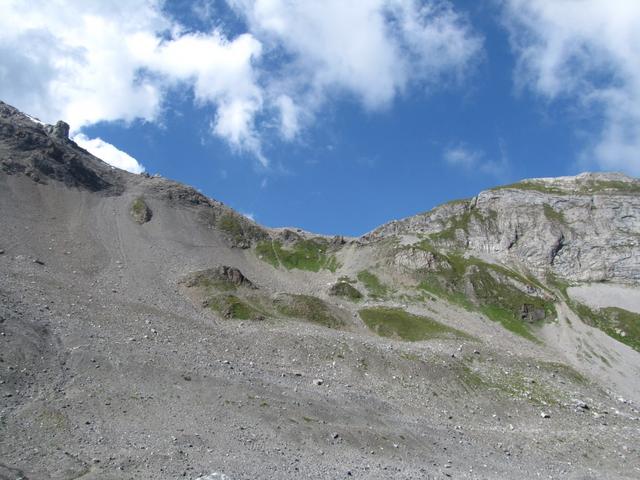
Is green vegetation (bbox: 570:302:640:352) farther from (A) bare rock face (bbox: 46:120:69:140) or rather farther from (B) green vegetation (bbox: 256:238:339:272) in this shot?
(A) bare rock face (bbox: 46:120:69:140)

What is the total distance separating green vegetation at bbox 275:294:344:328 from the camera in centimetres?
8201

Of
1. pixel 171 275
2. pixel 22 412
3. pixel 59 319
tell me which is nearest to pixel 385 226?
pixel 171 275

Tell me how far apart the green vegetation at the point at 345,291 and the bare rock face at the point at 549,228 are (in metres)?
18.3

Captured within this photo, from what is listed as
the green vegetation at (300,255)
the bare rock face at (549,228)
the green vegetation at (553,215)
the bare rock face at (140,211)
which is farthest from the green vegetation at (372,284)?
the green vegetation at (553,215)

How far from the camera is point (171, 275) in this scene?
89875 mm

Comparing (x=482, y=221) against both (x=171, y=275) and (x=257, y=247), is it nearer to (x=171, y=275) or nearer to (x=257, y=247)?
(x=257, y=247)

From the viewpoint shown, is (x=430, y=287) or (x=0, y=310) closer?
(x=0, y=310)

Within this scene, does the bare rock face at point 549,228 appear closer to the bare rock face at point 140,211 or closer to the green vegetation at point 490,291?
the green vegetation at point 490,291

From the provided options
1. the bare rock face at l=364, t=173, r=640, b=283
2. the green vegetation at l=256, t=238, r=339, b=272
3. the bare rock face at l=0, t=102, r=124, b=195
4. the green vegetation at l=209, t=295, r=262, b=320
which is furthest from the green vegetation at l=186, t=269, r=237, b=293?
the bare rock face at l=0, t=102, r=124, b=195

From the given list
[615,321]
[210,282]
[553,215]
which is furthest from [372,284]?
[553,215]

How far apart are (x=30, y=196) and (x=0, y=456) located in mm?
87929

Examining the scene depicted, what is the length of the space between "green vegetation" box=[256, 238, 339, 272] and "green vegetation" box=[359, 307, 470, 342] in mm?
32046

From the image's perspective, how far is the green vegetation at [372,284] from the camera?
104912 mm

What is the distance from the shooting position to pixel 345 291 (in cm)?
10181
